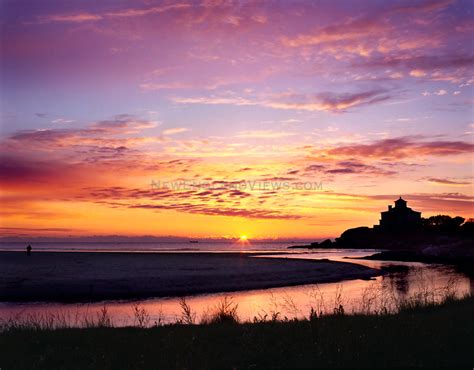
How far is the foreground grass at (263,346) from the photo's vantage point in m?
10.9

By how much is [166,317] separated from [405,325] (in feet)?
45.4

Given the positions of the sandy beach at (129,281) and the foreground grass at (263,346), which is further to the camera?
the sandy beach at (129,281)

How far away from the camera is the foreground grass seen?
10.9 m

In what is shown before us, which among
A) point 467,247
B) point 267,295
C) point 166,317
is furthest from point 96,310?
point 467,247

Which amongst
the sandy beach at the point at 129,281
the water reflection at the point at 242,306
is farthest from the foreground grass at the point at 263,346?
the sandy beach at the point at 129,281

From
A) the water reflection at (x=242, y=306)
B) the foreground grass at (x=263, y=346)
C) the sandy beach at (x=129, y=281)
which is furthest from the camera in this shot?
the sandy beach at (x=129, y=281)

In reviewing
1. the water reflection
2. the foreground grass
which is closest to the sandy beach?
the water reflection

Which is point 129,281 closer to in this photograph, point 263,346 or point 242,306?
point 242,306

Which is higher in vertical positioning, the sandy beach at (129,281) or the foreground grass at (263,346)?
the foreground grass at (263,346)

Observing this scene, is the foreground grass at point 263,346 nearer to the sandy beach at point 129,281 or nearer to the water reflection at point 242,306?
the water reflection at point 242,306

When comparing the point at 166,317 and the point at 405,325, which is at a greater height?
the point at 405,325

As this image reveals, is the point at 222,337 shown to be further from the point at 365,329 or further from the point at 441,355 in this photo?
the point at 441,355

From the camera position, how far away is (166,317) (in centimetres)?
2428

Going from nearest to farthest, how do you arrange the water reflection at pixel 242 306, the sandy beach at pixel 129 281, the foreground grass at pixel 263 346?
the foreground grass at pixel 263 346, the water reflection at pixel 242 306, the sandy beach at pixel 129 281
